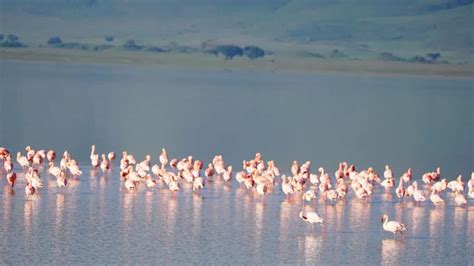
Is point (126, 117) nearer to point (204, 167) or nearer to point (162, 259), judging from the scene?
point (204, 167)

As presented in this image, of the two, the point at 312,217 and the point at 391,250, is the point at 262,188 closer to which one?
the point at 312,217

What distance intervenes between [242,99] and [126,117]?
9.43 m

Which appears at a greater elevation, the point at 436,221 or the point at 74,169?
the point at 74,169

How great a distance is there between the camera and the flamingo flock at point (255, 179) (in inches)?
664

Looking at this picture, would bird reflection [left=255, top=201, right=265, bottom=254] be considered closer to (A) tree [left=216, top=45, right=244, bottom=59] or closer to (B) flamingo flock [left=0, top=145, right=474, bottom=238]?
(B) flamingo flock [left=0, top=145, right=474, bottom=238]

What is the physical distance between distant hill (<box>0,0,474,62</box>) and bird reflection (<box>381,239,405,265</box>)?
2860 inches

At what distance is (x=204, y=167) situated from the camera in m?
20.4

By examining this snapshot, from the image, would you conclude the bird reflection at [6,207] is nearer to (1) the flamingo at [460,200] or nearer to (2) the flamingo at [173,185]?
(2) the flamingo at [173,185]

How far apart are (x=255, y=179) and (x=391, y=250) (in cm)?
373

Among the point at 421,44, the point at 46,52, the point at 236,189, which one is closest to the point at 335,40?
the point at 421,44

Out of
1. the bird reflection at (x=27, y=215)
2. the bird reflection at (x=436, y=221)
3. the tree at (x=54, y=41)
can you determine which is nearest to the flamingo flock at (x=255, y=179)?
the bird reflection at (x=436, y=221)

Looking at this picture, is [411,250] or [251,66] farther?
[251,66]

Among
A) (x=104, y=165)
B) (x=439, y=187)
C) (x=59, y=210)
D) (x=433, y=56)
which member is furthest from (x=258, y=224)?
(x=433, y=56)

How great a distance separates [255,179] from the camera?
17.3 meters
